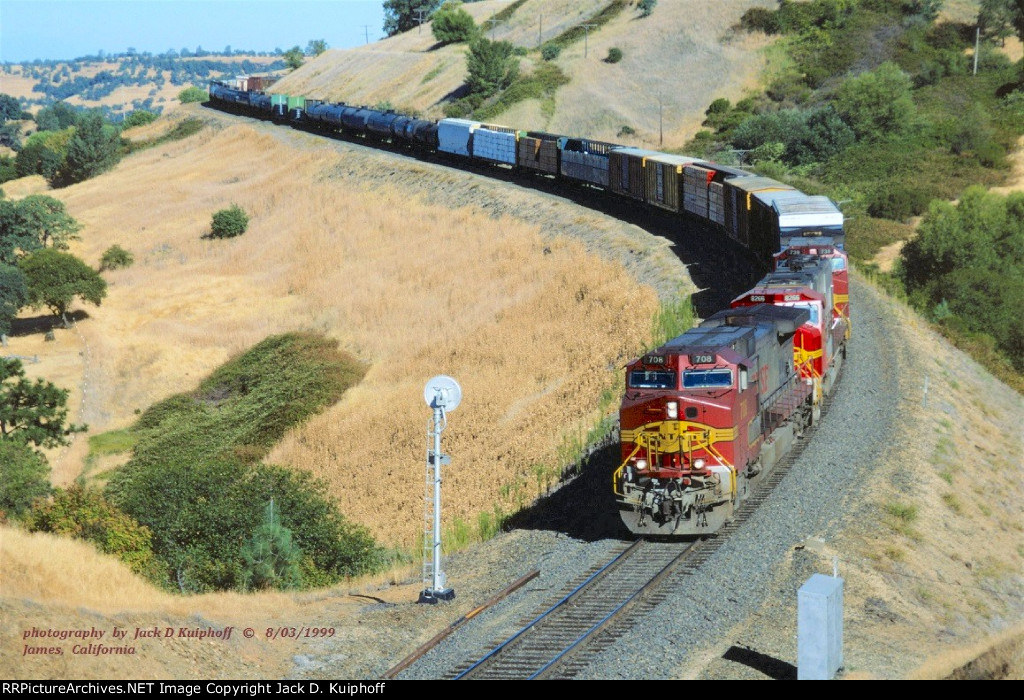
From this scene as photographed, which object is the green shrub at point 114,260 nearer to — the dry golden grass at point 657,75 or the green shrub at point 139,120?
the dry golden grass at point 657,75

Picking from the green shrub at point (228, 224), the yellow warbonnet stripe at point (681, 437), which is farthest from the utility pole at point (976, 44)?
the yellow warbonnet stripe at point (681, 437)

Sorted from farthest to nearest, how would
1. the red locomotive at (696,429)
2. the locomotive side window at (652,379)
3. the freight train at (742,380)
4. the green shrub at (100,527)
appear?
the green shrub at (100,527) → the locomotive side window at (652,379) → the freight train at (742,380) → the red locomotive at (696,429)

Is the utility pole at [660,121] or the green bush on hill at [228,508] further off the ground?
the utility pole at [660,121]

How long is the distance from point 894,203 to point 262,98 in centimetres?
7513

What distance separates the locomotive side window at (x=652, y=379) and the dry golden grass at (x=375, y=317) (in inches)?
329

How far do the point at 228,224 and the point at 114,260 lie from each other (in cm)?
806

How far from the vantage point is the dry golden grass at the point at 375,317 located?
36.2 m

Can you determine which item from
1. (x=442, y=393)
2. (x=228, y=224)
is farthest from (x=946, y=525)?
(x=228, y=224)

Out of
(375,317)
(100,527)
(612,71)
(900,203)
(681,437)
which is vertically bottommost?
(375,317)

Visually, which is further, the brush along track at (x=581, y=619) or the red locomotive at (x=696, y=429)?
the red locomotive at (x=696, y=429)

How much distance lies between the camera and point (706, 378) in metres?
21.2

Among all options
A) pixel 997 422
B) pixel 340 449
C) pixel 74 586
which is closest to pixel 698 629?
pixel 74 586

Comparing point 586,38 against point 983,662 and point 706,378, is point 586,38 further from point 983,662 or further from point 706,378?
point 983,662

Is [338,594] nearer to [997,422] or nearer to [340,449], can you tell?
[340,449]
